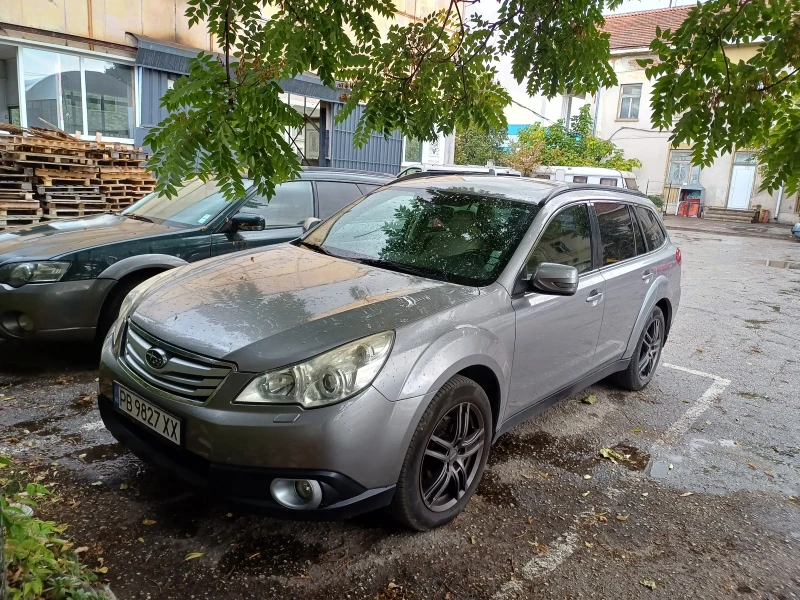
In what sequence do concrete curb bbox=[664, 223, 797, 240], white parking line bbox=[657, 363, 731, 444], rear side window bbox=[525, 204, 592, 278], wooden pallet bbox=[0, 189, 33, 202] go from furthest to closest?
concrete curb bbox=[664, 223, 797, 240], wooden pallet bbox=[0, 189, 33, 202], white parking line bbox=[657, 363, 731, 444], rear side window bbox=[525, 204, 592, 278]

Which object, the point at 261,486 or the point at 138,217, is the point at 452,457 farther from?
the point at 138,217

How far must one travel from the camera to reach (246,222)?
503cm

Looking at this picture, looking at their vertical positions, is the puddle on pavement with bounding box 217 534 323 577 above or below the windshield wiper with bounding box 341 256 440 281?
below

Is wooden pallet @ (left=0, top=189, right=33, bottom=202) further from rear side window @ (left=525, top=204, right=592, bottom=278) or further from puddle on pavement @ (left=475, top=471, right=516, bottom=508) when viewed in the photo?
puddle on pavement @ (left=475, top=471, right=516, bottom=508)

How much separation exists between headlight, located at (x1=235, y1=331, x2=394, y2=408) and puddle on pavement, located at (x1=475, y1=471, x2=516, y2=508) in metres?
1.26

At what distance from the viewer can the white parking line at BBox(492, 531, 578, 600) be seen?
2.62m

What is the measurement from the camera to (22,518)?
2.30m

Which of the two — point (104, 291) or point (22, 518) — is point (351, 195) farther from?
point (22, 518)

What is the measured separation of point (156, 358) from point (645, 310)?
11.9ft

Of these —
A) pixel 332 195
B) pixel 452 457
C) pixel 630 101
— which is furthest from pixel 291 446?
pixel 630 101

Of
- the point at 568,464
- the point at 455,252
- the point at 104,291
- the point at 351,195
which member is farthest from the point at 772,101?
the point at 104,291

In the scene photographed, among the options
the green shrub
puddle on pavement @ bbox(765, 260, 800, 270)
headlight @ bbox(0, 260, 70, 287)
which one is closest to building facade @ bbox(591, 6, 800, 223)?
puddle on pavement @ bbox(765, 260, 800, 270)

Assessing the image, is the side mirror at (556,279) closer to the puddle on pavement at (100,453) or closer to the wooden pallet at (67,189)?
the puddle on pavement at (100,453)

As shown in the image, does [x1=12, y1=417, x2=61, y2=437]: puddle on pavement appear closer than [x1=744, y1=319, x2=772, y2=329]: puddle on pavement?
Yes
